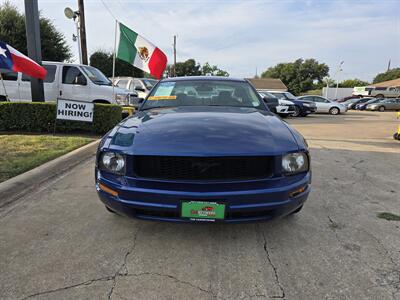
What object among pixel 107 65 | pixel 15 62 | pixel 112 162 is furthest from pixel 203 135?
pixel 107 65

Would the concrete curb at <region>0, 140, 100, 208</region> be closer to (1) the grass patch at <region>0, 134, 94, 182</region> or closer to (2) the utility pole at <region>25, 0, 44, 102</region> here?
(1) the grass patch at <region>0, 134, 94, 182</region>

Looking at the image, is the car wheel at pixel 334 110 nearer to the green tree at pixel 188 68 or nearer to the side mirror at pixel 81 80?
the side mirror at pixel 81 80

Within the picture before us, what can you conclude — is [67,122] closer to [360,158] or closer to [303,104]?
[360,158]

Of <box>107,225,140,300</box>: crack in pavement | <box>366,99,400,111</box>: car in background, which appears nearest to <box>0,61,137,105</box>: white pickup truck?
<box>107,225,140,300</box>: crack in pavement

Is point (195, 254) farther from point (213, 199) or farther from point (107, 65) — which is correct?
point (107, 65)

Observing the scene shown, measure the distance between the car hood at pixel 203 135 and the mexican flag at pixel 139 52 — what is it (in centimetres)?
677

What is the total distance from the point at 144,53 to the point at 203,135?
7.83 m

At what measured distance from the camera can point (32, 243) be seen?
9.10ft

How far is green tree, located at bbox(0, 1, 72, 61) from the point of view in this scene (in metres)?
18.8

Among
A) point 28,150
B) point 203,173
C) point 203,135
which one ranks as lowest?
point 28,150

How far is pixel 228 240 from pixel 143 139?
121cm

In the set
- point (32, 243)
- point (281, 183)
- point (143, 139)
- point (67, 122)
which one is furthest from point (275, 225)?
point (67, 122)

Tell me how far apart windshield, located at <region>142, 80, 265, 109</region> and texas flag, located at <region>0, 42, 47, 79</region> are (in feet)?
16.0

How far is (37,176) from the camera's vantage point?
4.44 meters
